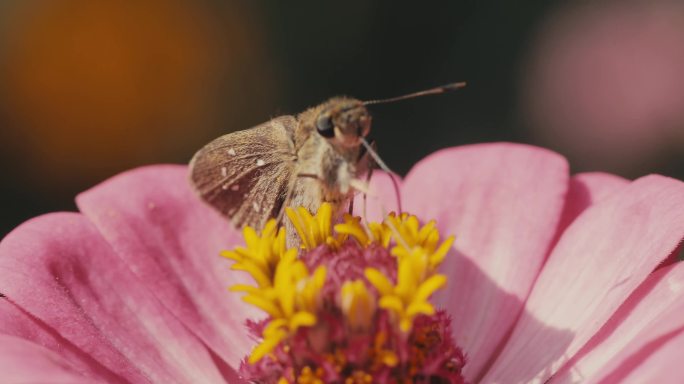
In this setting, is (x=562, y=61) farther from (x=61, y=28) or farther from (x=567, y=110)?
(x=61, y=28)

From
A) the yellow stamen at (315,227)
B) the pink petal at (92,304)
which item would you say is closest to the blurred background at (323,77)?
the pink petal at (92,304)

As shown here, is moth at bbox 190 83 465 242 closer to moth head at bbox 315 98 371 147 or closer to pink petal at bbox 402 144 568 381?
moth head at bbox 315 98 371 147

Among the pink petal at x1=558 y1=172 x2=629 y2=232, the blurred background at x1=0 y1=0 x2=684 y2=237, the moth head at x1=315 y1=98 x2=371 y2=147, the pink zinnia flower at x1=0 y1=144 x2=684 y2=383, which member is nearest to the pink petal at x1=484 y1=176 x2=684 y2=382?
the pink zinnia flower at x1=0 y1=144 x2=684 y2=383

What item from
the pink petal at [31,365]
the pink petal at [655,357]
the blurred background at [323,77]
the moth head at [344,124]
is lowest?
the blurred background at [323,77]

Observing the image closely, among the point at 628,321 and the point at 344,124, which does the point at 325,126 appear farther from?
the point at 628,321

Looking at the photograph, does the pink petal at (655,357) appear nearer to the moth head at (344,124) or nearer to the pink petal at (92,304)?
the moth head at (344,124)

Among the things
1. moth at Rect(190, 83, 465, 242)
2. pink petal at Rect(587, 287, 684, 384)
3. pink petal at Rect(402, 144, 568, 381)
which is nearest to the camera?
pink petal at Rect(587, 287, 684, 384)

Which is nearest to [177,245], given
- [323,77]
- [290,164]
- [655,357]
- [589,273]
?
[290,164]
